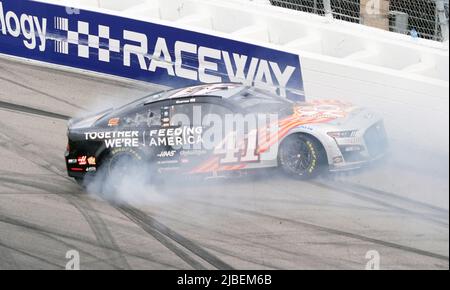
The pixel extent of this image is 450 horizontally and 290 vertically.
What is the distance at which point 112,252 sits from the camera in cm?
915

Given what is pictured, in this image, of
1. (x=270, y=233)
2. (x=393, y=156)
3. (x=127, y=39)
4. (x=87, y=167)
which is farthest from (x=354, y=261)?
(x=127, y=39)

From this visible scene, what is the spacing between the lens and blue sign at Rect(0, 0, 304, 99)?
10.9 m

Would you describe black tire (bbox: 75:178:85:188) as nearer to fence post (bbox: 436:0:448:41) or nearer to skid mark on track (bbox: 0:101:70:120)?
skid mark on track (bbox: 0:101:70:120)

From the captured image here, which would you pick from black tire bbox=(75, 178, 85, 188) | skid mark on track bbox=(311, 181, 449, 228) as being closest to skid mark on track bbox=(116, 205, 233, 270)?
black tire bbox=(75, 178, 85, 188)

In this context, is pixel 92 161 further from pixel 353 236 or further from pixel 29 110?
pixel 353 236

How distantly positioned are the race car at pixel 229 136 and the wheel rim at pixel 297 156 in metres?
0.01

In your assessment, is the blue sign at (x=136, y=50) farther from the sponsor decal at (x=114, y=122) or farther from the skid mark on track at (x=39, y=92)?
the sponsor decal at (x=114, y=122)

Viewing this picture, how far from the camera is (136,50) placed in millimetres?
11930

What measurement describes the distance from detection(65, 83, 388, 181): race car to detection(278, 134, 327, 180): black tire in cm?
1

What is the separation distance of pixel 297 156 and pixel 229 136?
0.77 m

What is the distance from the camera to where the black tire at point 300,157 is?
31.7ft

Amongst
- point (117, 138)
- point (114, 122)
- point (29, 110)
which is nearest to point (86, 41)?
point (29, 110)

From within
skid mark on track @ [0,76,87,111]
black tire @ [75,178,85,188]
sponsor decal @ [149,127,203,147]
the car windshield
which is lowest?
black tire @ [75,178,85,188]

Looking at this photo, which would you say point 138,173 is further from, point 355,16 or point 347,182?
point 355,16
